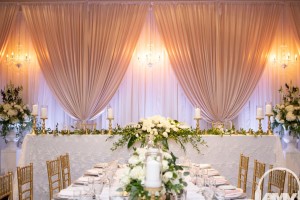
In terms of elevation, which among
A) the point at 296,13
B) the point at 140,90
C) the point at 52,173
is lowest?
the point at 52,173

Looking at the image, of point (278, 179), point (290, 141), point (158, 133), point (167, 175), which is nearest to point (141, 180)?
point (167, 175)

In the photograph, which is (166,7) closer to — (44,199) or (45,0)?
(45,0)

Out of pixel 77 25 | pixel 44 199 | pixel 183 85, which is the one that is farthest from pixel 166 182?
pixel 77 25

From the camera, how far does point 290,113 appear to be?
840cm

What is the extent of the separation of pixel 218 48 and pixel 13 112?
457cm

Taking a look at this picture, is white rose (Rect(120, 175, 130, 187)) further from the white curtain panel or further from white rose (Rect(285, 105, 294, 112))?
the white curtain panel

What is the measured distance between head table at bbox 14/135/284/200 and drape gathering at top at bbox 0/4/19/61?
11.3 feet

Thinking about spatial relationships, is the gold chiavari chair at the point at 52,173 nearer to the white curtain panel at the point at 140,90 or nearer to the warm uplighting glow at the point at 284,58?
the white curtain panel at the point at 140,90

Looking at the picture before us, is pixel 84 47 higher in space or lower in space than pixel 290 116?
higher

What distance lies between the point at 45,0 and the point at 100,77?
2.16 m

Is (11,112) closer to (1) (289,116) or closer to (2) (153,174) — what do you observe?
(1) (289,116)

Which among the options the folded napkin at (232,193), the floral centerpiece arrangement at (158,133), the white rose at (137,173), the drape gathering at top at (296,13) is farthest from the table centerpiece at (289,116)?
the white rose at (137,173)

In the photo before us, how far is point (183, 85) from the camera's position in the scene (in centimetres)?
974

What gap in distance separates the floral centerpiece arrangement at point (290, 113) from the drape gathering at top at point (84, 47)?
3.45 meters
